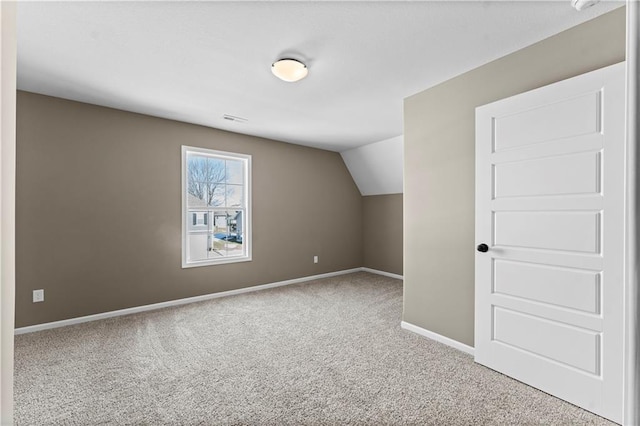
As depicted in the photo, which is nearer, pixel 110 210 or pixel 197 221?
pixel 110 210

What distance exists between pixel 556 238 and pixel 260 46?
2505 mm

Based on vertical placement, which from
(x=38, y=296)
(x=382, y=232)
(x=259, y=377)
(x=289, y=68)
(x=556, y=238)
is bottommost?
(x=259, y=377)

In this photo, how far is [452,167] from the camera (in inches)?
111

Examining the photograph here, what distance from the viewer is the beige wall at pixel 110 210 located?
3.20 meters

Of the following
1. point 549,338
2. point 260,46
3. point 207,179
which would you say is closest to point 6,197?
point 260,46

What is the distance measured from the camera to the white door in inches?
72.9

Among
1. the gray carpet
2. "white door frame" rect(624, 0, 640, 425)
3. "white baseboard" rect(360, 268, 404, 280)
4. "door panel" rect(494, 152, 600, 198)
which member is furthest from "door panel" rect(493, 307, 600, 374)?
"white baseboard" rect(360, 268, 404, 280)

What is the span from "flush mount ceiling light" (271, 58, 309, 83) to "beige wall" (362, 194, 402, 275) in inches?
143

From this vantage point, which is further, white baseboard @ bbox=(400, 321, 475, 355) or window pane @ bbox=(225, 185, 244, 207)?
window pane @ bbox=(225, 185, 244, 207)

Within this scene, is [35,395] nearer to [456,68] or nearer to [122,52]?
[122,52]

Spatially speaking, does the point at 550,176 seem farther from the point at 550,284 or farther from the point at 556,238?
the point at 550,284

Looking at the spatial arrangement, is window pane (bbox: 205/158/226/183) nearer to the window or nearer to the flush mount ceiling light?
the window

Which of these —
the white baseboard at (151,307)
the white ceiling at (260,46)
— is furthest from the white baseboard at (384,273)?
the white ceiling at (260,46)

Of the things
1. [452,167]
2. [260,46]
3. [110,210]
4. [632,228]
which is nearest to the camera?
[632,228]
